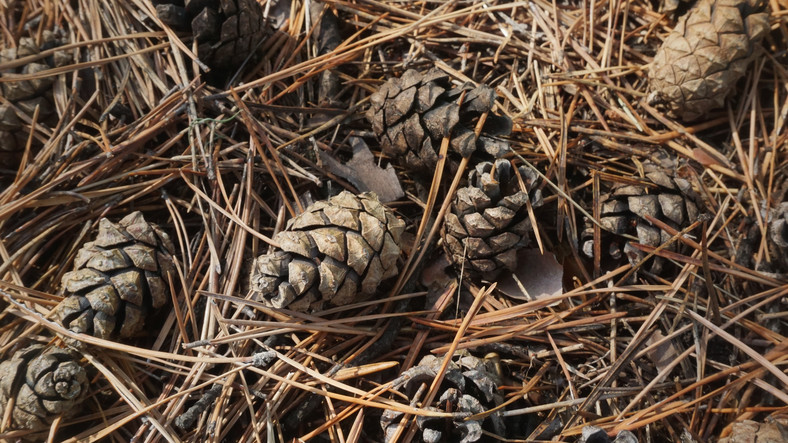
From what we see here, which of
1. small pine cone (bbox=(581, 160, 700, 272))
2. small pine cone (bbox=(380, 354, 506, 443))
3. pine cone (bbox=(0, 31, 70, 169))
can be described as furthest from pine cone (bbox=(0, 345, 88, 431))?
small pine cone (bbox=(581, 160, 700, 272))

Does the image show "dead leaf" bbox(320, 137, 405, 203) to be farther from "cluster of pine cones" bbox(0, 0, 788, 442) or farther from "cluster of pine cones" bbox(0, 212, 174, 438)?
"cluster of pine cones" bbox(0, 212, 174, 438)

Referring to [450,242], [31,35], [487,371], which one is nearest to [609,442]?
[487,371]

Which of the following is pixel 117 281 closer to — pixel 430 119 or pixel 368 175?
pixel 368 175

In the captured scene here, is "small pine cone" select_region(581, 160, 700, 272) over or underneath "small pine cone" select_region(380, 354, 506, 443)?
over

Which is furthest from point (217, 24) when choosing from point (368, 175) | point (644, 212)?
point (644, 212)

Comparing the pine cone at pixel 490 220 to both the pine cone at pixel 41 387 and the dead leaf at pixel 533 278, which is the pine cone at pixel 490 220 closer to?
the dead leaf at pixel 533 278

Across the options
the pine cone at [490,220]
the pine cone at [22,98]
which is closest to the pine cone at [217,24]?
the pine cone at [22,98]

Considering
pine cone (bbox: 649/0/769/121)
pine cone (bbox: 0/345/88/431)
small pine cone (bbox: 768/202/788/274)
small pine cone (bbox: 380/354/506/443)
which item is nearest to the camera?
small pine cone (bbox: 380/354/506/443)
